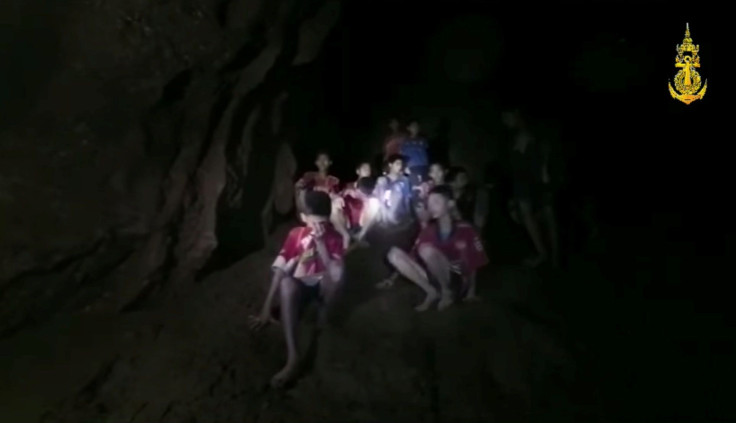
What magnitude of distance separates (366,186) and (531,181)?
2287 mm

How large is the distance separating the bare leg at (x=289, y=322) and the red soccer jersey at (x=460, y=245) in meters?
1.80

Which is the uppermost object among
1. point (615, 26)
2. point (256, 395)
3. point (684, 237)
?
point (615, 26)

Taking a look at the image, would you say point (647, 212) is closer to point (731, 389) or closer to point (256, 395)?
point (731, 389)

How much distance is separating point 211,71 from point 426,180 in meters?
3.72

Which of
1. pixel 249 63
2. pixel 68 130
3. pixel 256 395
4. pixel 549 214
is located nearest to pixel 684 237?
pixel 549 214

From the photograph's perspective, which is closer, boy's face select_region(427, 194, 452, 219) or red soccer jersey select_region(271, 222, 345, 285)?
red soccer jersey select_region(271, 222, 345, 285)

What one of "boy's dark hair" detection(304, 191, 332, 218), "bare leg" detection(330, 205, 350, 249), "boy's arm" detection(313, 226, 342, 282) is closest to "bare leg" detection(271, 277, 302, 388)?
"boy's arm" detection(313, 226, 342, 282)

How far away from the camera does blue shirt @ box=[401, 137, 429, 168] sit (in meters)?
10.3

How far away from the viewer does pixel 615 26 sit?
1368 centimetres

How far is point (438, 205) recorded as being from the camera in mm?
7004

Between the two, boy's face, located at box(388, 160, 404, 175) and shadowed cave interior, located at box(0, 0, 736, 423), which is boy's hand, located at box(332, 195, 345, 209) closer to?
shadowed cave interior, located at box(0, 0, 736, 423)

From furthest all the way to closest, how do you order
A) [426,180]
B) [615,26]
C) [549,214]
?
1. [615,26]
2. [426,180]
3. [549,214]

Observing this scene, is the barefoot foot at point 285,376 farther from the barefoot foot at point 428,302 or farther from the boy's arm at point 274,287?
the barefoot foot at point 428,302

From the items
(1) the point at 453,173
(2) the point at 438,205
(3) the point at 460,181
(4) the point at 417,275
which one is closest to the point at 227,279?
(4) the point at 417,275
